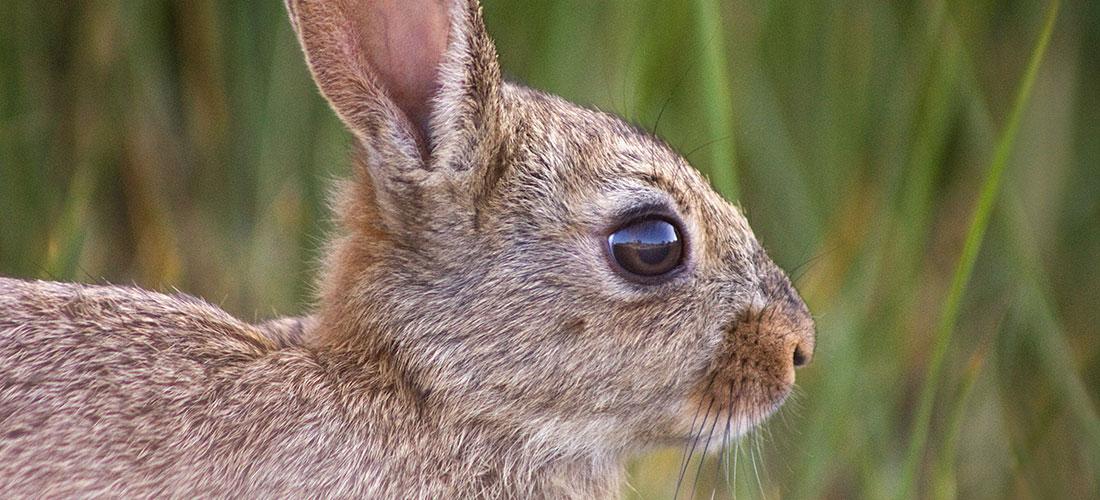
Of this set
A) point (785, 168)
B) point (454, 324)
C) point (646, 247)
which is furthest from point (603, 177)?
point (785, 168)

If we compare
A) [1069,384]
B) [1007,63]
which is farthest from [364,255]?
[1007,63]

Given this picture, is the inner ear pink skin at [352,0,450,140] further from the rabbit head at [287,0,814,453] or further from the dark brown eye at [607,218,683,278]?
the dark brown eye at [607,218,683,278]

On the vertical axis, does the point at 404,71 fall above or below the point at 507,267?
above

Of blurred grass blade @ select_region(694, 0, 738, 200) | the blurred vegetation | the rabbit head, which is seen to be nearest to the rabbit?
the rabbit head

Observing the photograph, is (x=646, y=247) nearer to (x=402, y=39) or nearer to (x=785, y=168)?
(x=402, y=39)

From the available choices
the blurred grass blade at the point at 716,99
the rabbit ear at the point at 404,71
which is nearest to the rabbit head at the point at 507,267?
the rabbit ear at the point at 404,71

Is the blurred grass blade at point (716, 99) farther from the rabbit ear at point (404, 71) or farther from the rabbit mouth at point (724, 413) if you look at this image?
the rabbit ear at point (404, 71)

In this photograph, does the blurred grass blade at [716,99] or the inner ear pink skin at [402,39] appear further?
the blurred grass blade at [716,99]
